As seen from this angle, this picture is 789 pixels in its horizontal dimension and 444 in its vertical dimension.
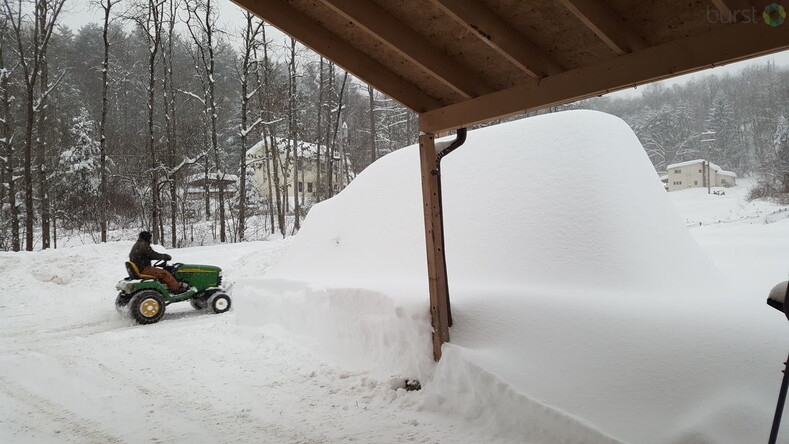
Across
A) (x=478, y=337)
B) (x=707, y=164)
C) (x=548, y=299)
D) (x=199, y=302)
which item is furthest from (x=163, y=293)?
(x=707, y=164)

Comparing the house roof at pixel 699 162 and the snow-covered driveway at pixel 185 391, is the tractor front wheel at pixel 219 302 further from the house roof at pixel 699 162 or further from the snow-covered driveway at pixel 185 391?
the house roof at pixel 699 162

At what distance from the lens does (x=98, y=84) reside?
29250mm

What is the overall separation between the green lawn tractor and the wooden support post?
609 centimetres

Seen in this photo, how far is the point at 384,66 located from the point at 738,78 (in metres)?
46.1

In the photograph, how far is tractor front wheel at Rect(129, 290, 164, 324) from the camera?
8.22 meters

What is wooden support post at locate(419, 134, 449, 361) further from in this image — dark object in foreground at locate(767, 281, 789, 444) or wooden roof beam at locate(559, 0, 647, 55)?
dark object in foreground at locate(767, 281, 789, 444)

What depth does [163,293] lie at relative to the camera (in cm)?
859

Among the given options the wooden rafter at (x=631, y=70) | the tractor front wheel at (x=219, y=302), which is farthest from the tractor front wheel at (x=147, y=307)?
the wooden rafter at (x=631, y=70)

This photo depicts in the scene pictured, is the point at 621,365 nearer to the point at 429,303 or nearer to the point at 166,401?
the point at 429,303

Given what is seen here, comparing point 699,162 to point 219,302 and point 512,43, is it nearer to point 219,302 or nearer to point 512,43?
point 219,302

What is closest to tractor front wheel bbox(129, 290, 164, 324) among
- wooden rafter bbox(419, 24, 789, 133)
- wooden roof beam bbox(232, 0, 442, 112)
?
wooden roof beam bbox(232, 0, 442, 112)

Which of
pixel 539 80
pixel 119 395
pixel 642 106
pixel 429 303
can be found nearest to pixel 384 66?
pixel 539 80

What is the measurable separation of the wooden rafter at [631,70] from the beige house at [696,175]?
3888 cm

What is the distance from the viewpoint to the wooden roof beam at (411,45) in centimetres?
369
